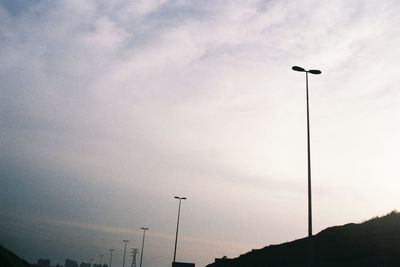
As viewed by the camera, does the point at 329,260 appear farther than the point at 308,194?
Yes

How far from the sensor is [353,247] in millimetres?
39156

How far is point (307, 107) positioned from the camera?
95.0ft

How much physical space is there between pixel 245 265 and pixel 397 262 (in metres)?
36.6

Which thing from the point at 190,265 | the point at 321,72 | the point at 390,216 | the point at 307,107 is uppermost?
the point at 321,72

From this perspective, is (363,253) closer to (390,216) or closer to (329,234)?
(390,216)

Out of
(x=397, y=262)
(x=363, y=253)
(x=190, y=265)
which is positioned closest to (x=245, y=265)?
(x=190, y=265)

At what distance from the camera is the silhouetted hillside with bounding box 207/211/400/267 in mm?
32688

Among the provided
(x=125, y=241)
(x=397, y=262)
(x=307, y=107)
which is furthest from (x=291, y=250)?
(x=125, y=241)

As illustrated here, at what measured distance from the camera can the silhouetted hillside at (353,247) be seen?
32688 millimetres

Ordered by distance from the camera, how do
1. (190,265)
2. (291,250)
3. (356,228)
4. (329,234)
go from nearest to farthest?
(356,228)
(329,234)
(291,250)
(190,265)

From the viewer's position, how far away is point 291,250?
52.6m

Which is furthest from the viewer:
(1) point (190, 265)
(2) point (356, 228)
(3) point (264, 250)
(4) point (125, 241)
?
(4) point (125, 241)

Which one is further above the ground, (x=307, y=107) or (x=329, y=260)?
(x=307, y=107)

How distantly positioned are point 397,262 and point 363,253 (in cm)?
800
